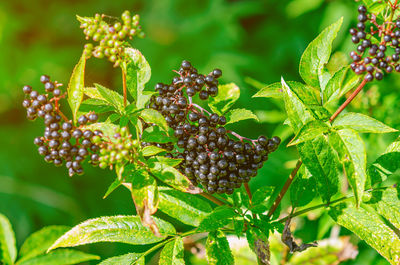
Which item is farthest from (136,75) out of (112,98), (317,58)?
(317,58)

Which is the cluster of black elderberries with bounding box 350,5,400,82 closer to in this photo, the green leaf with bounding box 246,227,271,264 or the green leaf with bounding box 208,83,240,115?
the green leaf with bounding box 208,83,240,115

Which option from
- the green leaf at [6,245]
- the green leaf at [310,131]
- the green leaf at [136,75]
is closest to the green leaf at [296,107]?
the green leaf at [310,131]

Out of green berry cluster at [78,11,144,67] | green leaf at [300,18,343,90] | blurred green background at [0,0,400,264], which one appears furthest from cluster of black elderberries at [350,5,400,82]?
blurred green background at [0,0,400,264]

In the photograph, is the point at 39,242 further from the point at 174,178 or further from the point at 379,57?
the point at 379,57

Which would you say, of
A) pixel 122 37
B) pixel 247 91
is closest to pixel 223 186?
pixel 122 37

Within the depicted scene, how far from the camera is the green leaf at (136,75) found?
1.73 metres

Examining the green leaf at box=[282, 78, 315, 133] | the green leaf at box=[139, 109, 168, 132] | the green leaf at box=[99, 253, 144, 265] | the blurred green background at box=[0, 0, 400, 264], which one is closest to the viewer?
the green leaf at box=[139, 109, 168, 132]

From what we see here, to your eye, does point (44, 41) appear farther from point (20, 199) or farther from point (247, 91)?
point (247, 91)

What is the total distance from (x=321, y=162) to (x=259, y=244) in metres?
0.42

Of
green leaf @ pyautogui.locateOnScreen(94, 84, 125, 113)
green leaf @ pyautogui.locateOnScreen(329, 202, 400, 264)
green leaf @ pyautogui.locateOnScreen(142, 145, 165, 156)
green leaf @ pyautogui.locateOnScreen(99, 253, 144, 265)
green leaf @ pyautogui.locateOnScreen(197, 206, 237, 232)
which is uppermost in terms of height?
green leaf @ pyautogui.locateOnScreen(94, 84, 125, 113)

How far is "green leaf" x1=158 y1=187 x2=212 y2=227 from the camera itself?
193cm

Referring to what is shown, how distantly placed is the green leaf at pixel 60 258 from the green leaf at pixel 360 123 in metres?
1.32

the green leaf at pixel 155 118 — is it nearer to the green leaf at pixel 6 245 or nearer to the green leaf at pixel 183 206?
the green leaf at pixel 183 206

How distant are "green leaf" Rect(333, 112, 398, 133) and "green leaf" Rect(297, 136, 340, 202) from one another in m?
0.13
